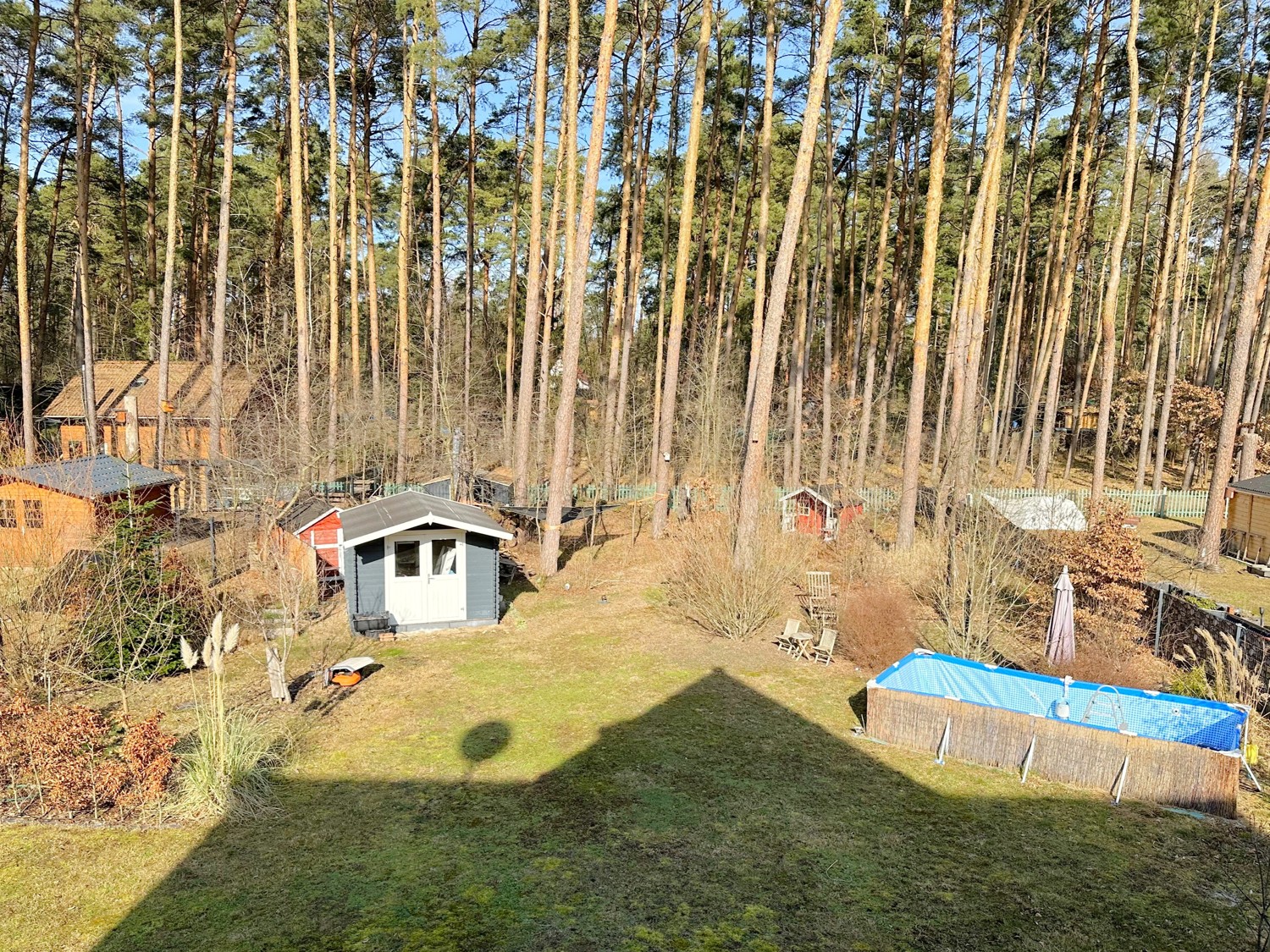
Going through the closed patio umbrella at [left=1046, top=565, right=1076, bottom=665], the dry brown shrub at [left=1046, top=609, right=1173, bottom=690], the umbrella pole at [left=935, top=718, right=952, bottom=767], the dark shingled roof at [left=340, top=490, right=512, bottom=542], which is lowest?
the umbrella pole at [left=935, top=718, right=952, bottom=767]

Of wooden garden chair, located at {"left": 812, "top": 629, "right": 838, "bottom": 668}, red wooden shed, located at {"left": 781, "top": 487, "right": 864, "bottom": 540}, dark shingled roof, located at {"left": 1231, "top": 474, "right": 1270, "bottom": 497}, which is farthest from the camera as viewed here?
red wooden shed, located at {"left": 781, "top": 487, "right": 864, "bottom": 540}

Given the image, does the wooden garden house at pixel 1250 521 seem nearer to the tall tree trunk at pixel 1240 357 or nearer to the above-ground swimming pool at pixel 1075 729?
the tall tree trunk at pixel 1240 357

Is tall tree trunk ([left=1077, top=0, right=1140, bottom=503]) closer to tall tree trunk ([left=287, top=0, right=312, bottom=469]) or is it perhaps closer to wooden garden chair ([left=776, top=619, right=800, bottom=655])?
wooden garden chair ([left=776, top=619, right=800, bottom=655])

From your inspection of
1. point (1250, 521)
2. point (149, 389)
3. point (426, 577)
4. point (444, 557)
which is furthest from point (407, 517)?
point (149, 389)

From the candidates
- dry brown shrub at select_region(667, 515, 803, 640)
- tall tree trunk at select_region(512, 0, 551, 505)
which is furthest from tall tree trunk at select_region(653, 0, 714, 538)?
dry brown shrub at select_region(667, 515, 803, 640)

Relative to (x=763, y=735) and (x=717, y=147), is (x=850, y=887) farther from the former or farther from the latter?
(x=717, y=147)

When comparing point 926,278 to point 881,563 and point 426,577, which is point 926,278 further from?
point 426,577
